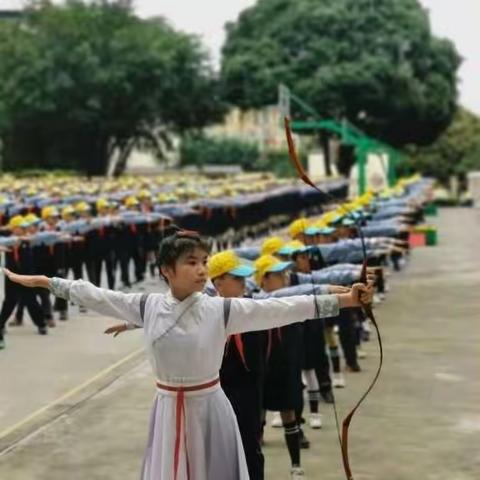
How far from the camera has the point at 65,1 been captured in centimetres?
5512

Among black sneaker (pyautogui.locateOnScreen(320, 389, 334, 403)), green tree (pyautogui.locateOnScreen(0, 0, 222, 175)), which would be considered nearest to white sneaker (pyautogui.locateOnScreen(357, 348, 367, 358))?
black sneaker (pyautogui.locateOnScreen(320, 389, 334, 403))

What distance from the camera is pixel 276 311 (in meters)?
4.48

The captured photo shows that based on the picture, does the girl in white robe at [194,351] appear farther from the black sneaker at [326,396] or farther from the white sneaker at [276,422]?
the black sneaker at [326,396]

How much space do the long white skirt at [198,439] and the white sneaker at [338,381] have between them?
558 centimetres

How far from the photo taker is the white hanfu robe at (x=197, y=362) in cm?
448

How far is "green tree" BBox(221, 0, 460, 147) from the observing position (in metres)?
53.5

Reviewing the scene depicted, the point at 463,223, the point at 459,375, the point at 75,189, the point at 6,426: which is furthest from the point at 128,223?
the point at 463,223

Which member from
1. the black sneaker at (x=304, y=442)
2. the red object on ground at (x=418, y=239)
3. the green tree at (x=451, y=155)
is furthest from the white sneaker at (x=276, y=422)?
the green tree at (x=451, y=155)

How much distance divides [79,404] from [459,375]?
140 inches

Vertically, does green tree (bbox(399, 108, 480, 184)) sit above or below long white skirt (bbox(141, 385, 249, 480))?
below

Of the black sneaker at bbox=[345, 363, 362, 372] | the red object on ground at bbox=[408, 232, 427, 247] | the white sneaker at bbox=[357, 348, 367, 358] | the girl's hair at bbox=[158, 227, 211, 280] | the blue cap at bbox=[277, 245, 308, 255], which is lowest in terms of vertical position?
the red object on ground at bbox=[408, 232, 427, 247]

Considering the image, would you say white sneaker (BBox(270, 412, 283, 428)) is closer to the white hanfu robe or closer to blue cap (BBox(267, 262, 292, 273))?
blue cap (BBox(267, 262, 292, 273))

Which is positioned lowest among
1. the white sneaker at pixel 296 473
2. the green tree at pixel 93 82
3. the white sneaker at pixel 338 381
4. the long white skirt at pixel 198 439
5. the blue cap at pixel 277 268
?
the white sneaker at pixel 338 381

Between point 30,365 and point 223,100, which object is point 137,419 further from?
point 223,100
